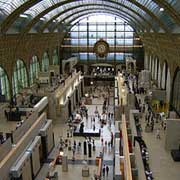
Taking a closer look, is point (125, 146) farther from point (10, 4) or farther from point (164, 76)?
point (164, 76)

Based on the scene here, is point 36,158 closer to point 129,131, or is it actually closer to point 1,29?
point 129,131

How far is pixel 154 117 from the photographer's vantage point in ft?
87.4

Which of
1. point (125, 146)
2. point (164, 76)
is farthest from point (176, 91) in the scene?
point (125, 146)

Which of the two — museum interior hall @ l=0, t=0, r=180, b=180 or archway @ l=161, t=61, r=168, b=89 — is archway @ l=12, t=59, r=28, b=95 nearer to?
museum interior hall @ l=0, t=0, r=180, b=180

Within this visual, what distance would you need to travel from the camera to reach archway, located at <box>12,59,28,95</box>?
4036 cm

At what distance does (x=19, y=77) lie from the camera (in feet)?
139

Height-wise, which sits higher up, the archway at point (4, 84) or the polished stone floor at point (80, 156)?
the archway at point (4, 84)

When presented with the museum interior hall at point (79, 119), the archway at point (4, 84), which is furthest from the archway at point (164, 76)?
the archway at point (4, 84)

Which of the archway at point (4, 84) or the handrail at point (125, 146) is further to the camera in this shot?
the archway at point (4, 84)

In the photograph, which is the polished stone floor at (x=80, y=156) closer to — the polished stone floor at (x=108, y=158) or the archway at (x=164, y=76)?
the polished stone floor at (x=108, y=158)

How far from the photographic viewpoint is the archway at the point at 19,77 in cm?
4036

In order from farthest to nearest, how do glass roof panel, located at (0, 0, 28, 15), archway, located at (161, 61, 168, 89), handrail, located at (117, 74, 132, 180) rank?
1. archway, located at (161, 61, 168, 89)
2. glass roof panel, located at (0, 0, 28, 15)
3. handrail, located at (117, 74, 132, 180)

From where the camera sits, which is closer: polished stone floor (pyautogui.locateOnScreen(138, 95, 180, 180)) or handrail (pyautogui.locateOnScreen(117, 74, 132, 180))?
handrail (pyautogui.locateOnScreen(117, 74, 132, 180))

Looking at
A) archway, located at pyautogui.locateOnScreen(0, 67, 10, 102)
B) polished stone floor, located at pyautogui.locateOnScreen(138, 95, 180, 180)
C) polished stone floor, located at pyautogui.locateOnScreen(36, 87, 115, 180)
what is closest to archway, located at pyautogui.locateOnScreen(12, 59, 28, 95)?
archway, located at pyautogui.locateOnScreen(0, 67, 10, 102)
